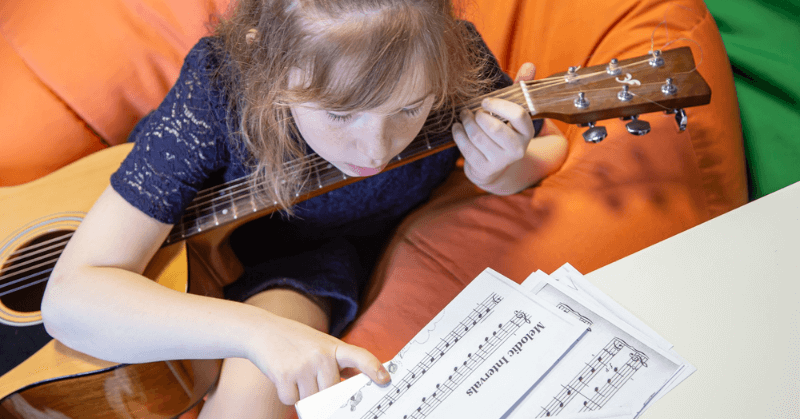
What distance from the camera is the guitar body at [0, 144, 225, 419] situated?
2.69ft

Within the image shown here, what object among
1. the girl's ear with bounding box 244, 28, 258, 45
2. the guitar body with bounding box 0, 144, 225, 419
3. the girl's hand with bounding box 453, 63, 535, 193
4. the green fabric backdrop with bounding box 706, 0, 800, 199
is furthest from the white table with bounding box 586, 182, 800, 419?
the guitar body with bounding box 0, 144, 225, 419

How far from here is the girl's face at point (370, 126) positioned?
63 cm

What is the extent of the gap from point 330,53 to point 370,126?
0.10m

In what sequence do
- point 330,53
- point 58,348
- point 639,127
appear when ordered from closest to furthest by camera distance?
1. point 330,53
2. point 639,127
3. point 58,348

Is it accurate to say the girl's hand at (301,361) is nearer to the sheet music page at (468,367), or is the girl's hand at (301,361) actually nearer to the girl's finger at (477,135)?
the sheet music page at (468,367)

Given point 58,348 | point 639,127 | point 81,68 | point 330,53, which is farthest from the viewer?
point 81,68

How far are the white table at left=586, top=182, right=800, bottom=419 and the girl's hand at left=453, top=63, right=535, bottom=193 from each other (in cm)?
24

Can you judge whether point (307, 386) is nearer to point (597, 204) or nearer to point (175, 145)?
point (175, 145)

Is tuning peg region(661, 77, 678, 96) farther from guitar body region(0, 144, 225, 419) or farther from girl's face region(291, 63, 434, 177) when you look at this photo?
guitar body region(0, 144, 225, 419)

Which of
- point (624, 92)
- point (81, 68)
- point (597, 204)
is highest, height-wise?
point (81, 68)

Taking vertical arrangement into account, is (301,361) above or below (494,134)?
below

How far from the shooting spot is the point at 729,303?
641 mm

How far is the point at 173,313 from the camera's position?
741mm

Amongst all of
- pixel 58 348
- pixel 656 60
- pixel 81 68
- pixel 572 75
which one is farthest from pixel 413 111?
pixel 81 68
